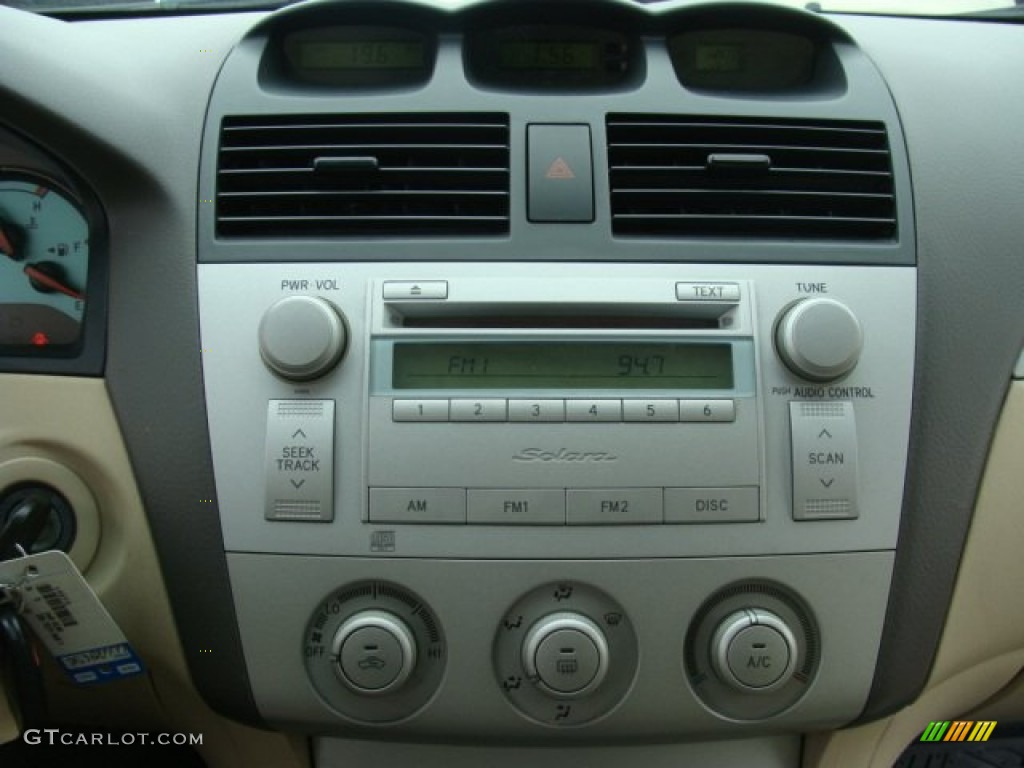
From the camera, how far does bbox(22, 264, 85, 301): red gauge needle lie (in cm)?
124

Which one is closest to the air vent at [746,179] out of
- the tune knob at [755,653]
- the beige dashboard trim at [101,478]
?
the tune knob at [755,653]

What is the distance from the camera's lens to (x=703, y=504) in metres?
1.05

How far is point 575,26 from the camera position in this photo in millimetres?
1296

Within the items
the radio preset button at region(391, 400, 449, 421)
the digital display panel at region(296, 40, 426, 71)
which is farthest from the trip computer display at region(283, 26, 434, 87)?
the radio preset button at region(391, 400, 449, 421)

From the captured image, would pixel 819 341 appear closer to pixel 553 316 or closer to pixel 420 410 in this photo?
pixel 553 316

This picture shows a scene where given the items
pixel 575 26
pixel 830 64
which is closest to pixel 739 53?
pixel 830 64

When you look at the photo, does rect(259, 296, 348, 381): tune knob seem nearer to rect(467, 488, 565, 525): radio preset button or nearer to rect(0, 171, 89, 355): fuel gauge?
rect(467, 488, 565, 525): radio preset button

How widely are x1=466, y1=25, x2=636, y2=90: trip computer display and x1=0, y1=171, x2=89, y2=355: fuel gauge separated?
0.71 meters

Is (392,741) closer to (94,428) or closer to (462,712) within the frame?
(462,712)

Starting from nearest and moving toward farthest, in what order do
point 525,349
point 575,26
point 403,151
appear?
point 525,349 < point 403,151 < point 575,26

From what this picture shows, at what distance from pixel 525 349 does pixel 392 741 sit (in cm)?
61

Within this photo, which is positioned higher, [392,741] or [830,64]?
[830,64]

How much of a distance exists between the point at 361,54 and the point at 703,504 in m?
0.92

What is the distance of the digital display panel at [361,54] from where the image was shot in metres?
1.31
